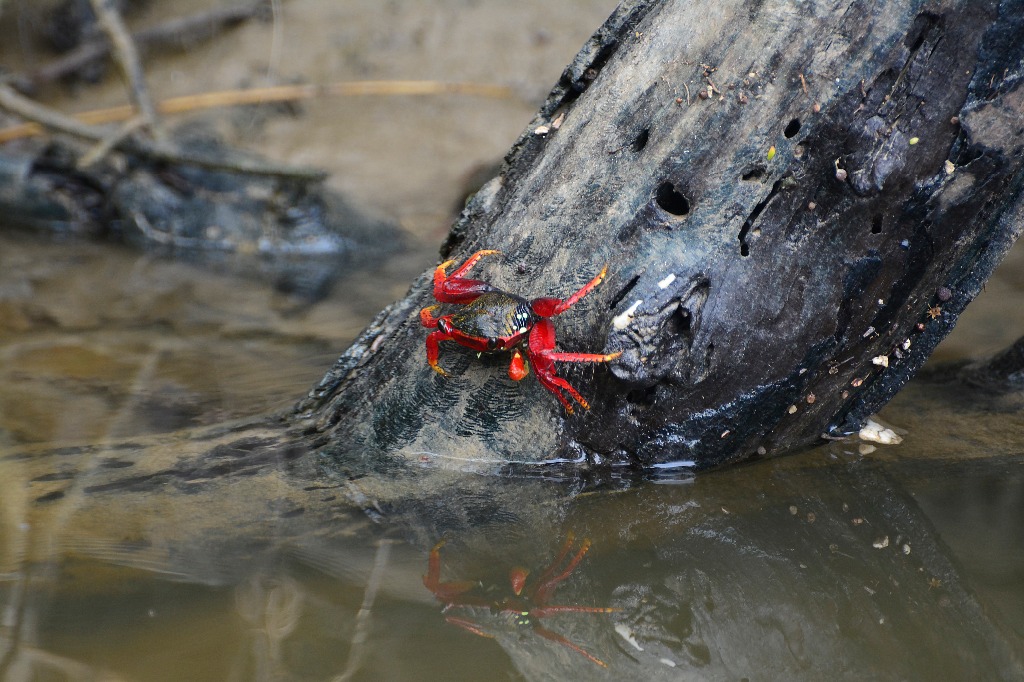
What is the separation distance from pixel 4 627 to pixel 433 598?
921mm

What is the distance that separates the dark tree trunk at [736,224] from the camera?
6.81 ft

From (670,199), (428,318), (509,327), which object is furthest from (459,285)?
(670,199)

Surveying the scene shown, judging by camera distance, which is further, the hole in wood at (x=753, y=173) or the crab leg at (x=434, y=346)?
the crab leg at (x=434, y=346)

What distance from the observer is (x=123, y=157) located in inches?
248

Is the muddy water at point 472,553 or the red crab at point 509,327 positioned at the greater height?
the red crab at point 509,327

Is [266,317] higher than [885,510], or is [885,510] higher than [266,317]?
→ [266,317]

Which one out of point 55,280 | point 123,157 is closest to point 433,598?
point 55,280

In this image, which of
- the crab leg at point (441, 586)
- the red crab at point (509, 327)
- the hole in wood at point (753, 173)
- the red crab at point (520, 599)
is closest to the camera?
the red crab at point (520, 599)

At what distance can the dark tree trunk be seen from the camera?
2.07 m

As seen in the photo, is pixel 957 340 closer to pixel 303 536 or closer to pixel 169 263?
pixel 303 536

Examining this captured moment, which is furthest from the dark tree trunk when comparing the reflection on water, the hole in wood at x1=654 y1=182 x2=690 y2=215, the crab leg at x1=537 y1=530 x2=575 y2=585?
the crab leg at x1=537 y1=530 x2=575 y2=585

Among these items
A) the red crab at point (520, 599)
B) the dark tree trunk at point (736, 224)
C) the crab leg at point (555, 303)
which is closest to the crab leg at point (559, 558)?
the red crab at point (520, 599)

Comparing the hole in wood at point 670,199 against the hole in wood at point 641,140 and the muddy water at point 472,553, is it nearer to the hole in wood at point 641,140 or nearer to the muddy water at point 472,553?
the hole in wood at point 641,140

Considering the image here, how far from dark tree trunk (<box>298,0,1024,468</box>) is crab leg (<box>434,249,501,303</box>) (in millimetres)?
52
